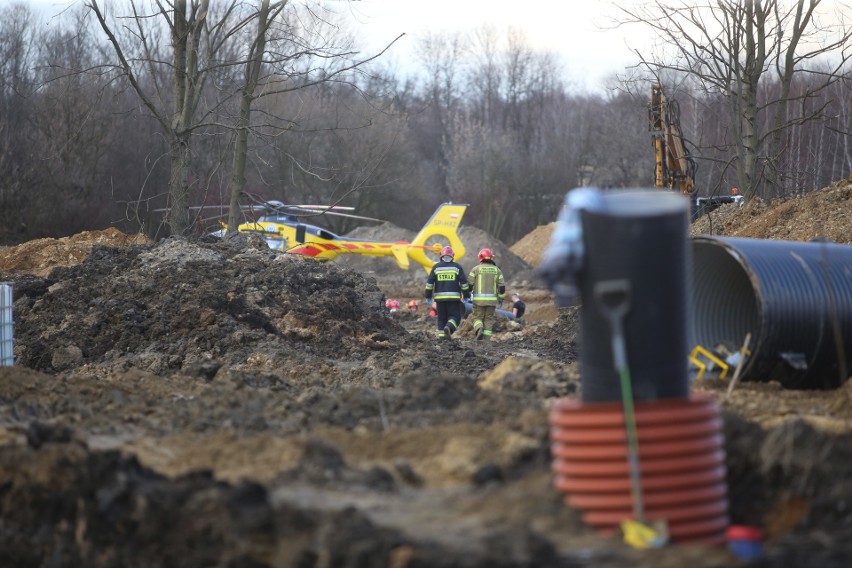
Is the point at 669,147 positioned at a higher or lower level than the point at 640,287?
higher

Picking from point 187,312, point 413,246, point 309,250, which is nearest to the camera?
point 187,312

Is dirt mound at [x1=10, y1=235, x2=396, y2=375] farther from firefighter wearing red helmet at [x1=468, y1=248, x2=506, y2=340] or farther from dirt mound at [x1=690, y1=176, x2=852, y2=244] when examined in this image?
dirt mound at [x1=690, y1=176, x2=852, y2=244]

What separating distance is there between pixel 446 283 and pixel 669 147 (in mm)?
6774

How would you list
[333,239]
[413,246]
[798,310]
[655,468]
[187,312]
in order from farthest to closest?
[413,246]
[333,239]
[187,312]
[798,310]
[655,468]

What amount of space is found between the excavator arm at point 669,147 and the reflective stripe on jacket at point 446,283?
19.2ft

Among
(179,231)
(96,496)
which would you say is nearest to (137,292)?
(179,231)

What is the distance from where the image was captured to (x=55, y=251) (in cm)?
2312

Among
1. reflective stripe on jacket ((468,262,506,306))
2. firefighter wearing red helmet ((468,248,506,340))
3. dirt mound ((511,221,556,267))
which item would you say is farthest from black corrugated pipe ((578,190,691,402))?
dirt mound ((511,221,556,267))

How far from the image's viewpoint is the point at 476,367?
13.2 m

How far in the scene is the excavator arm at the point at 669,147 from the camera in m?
21.7

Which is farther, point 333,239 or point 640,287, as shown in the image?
point 333,239

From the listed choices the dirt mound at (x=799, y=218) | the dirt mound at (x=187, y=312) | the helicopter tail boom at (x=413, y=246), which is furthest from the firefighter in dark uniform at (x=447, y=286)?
the helicopter tail boom at (x=413, y=246)

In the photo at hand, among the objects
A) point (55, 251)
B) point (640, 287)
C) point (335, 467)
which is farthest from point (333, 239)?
point (640, 287)

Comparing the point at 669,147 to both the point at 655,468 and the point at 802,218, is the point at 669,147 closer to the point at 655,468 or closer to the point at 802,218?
the point at 802,218
